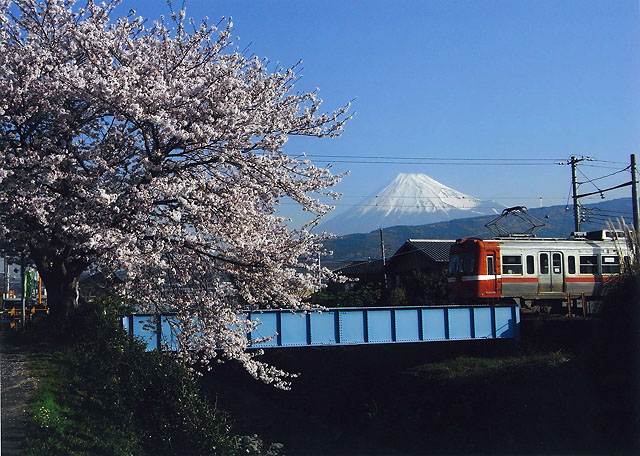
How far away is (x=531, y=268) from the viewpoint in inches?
Result: 1199

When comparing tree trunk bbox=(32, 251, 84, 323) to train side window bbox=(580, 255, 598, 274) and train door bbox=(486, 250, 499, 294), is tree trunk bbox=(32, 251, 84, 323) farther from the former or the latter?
train side window bbox=(580, 255, 598, 274)

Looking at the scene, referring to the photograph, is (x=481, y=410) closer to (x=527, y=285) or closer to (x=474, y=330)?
(x=474, y=330)

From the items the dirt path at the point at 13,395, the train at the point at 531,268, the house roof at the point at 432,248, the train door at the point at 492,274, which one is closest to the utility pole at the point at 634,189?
the train at the point at 531,268

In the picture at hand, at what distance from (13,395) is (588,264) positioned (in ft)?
88.9

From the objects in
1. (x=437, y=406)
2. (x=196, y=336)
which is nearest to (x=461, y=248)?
(x=437, y=406)

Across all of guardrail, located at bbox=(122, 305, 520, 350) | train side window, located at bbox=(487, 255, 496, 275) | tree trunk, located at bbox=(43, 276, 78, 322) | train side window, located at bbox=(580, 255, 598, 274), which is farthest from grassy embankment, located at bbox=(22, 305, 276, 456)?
train side window, located at bbox=(580, 255, 598, 274)

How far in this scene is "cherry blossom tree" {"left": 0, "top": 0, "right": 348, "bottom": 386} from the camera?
36.1 feet

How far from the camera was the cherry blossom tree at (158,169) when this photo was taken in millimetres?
11000

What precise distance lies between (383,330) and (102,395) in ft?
59.5

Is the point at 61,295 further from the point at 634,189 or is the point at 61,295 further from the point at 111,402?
the point at 634,189

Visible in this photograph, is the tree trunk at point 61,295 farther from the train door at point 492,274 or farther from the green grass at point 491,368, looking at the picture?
the train door at point 492,274

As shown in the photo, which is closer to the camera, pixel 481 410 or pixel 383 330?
pixel 481 410

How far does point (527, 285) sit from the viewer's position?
30.6 meters

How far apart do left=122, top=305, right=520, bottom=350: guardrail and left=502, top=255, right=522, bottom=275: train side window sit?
1.67 m
